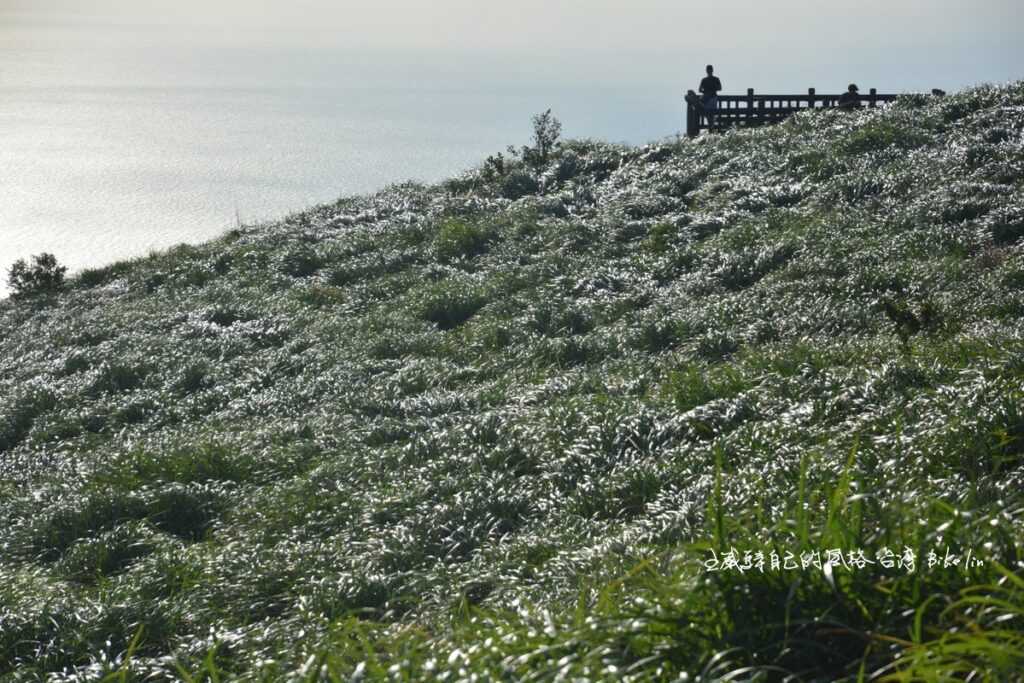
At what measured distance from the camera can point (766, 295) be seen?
12.6 m

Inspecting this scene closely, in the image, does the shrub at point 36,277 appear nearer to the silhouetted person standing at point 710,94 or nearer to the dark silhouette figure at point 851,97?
the silhouetted person standing at point 710,94

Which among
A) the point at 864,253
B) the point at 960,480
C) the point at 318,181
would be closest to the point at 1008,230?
the point at 864,253

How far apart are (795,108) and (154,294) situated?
19.3m

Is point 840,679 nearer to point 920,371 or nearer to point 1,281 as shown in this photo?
point 920,371

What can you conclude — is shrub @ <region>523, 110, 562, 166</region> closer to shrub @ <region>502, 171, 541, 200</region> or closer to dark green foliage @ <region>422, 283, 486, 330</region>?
shrub @ <region>502, 171, 541, 200</region>

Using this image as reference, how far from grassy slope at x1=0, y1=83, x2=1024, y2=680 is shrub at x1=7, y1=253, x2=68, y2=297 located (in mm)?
3001

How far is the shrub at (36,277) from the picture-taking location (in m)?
22.2

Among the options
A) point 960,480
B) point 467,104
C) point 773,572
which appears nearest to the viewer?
point 773,572

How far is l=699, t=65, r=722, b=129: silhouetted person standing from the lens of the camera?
28984 millimetres

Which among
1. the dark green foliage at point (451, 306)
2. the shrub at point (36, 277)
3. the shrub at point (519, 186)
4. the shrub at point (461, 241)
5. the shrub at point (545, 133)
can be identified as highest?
the shrub at point (545, 133)

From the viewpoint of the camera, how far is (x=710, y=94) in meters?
29.2

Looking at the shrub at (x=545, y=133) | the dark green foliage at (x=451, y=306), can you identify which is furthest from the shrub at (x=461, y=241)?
the shrub at (x=545, y=133)

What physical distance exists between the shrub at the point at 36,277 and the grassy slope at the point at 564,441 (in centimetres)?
300

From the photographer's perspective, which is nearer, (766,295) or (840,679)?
Answer: (840,679)
